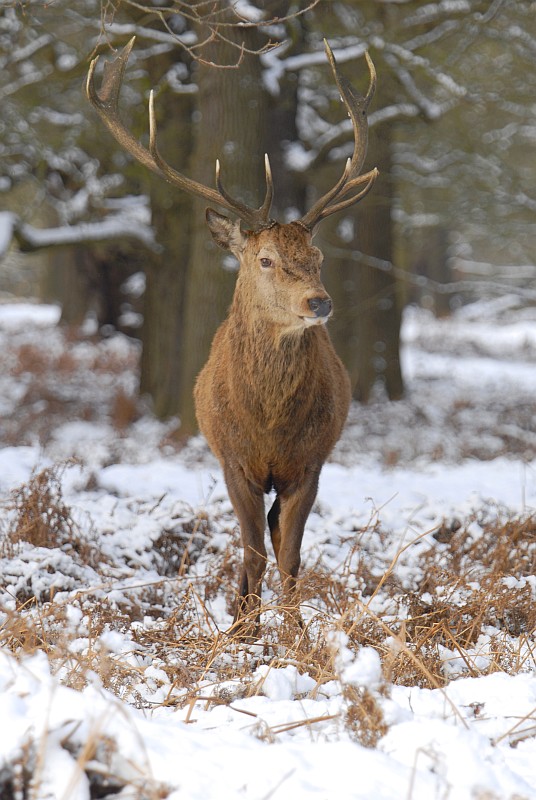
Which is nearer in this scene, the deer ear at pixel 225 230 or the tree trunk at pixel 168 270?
the deer ear at pixel 225 230

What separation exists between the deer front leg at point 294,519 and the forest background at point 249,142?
13.3 feet

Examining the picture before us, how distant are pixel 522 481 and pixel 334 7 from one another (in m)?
6.35

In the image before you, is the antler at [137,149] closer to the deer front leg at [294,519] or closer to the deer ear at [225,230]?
the deer ear at [225,230]

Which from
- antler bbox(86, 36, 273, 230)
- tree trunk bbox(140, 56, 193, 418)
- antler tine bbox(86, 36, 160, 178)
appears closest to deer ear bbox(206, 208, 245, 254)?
antler bbox(86, 36, 273, 230)

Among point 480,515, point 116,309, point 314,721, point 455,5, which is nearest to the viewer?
point 314,721

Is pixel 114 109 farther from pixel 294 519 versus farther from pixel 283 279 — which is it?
pixel 294 519

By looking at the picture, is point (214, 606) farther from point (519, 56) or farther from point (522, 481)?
point (519, 56)

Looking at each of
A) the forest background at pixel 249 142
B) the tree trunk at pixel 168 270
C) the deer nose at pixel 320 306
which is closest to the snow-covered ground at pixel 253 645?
the deer nose at pixel 320 306

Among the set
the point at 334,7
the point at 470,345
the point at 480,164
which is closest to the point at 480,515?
the point at 334,7

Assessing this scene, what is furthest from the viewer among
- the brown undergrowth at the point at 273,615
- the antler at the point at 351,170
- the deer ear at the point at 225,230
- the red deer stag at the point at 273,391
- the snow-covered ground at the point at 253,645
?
the deer ear at the point at 225,230

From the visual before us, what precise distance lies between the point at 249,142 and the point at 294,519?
16.9 ft

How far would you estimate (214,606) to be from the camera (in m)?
5.01

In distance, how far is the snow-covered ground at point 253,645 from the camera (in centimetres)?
234

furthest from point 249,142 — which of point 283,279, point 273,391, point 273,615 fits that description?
point 273,615
